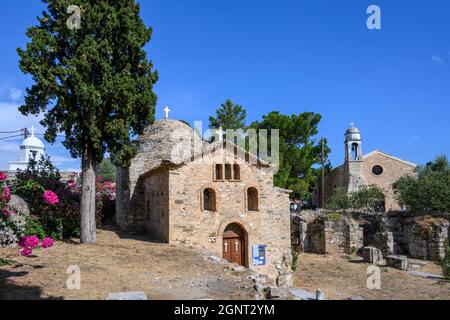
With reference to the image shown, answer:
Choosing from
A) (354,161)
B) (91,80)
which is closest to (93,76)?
(91,80)

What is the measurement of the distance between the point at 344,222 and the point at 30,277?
20.1 metres

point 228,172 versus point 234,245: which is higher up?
point 228,172

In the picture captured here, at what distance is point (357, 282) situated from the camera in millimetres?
17188

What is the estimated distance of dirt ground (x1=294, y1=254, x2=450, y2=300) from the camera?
48.0ft

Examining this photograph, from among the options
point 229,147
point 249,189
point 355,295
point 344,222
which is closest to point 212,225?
point 249,189

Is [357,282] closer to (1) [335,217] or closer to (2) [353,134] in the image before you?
(1) [335,217]

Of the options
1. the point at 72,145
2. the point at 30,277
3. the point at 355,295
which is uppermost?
the point at 72,145

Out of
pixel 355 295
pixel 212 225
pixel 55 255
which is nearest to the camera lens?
pixel 55 255

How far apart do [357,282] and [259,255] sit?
475cm

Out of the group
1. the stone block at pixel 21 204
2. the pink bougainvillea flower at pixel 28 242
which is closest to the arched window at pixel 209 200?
the stone block at pixel 21 204

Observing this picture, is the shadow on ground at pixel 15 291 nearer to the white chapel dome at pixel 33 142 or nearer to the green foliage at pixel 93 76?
the green foliage at pixel 93 76

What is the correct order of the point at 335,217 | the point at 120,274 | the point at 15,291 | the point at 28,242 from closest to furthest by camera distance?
the point at 15,291, the point at 28,242, the point at 120,274, the point at 335,217
